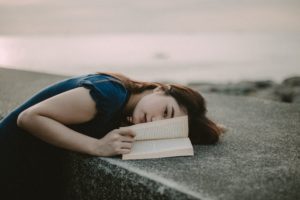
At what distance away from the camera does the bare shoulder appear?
207 cm

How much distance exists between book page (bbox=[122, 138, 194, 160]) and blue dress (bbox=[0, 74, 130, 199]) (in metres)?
0.27

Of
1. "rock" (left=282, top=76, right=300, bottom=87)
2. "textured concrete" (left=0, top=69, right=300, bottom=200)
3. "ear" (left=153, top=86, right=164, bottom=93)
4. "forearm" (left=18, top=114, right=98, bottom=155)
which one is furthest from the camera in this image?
"rock" (left=282, top=76, right=300, bottom=87)

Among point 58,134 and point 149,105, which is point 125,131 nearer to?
point 149,105

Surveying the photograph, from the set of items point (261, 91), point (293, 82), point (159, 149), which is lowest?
point (261, 91)

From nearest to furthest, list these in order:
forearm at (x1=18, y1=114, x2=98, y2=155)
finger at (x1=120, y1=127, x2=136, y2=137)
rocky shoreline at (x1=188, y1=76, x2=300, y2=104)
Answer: forearm at (x1=18, y1=114, x2=98, y2=155)
finger at (x1=120, y1=127, x2=136, y2=137)
rocky shoreline at (x1=188, y1=76, x2=300, y2=104)

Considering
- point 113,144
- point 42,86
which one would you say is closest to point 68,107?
point 113,144

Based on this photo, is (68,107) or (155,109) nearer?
(68,107)

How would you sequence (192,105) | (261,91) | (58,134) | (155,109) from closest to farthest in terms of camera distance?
(58,134), (155,109), (192,105), (261,91)

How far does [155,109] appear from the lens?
2.29m

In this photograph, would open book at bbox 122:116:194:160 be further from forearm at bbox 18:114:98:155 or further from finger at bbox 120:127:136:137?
forearm at bbox 18:114:98:155

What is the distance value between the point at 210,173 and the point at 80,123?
872mm

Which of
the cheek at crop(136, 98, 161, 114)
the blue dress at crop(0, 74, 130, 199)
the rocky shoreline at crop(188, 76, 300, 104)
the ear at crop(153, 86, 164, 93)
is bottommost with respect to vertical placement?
the rocky shoreline at crop(188, 76, 300, 104)

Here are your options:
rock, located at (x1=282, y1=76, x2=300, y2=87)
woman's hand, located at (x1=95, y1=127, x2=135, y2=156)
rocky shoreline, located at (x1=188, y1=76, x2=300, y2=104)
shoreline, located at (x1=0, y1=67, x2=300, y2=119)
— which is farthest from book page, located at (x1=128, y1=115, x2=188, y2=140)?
rock, located at (x1=282, y1=76, x2=300, y2=87)

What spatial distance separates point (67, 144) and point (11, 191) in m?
0.61
